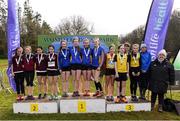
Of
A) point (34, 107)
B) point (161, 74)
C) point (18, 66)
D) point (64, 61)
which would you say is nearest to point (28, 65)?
point (18, 66)

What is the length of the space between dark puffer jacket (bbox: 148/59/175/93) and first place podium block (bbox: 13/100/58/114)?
108 inches

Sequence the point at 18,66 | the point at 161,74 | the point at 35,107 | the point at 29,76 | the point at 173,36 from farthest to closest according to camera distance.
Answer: the point at 173,36 < the point at 29,76 < the point at 18,66 < the point at 35,107 < the point at 161,74

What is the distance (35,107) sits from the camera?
9711 mm

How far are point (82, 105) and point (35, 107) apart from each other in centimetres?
126

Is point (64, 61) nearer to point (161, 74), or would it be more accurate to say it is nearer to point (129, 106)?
point (129, 106)

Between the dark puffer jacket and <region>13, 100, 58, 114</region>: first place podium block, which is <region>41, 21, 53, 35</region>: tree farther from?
the dark puffer jacket

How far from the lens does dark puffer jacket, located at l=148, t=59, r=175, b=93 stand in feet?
31.5

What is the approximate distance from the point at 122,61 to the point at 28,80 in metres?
2.63

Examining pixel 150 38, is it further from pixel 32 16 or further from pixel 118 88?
pixel 32 16

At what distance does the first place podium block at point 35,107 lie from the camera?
9.70 m

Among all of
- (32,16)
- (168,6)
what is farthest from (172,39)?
(168,6)

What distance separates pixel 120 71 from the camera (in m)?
9.86

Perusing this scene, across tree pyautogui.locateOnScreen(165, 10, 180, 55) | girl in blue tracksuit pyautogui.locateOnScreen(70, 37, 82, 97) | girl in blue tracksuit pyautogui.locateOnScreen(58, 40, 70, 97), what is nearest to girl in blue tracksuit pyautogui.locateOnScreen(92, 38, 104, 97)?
girl in blue tracksuit pyautogui.locateOnScreen(70, 37, 82, 97)

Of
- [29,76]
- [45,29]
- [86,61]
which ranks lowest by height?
[29,76]
